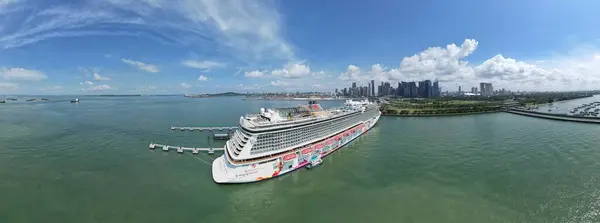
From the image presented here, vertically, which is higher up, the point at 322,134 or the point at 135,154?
the point at 322,134

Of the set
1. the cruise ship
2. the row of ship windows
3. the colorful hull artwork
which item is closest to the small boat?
the cruise ship

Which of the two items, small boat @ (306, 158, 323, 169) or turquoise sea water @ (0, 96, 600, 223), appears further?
small boat @ (306, 158, 323, 169)

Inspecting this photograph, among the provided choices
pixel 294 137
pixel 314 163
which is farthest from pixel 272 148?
pixel 314 163

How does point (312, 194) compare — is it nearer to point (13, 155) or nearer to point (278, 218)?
point (278, 218)

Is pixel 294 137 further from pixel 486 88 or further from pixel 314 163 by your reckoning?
pixel 486 88

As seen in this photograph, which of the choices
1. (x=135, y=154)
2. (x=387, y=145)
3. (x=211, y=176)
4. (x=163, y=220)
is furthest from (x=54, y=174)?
(x=387, y=145)

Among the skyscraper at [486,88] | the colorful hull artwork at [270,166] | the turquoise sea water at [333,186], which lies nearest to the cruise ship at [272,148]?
the colorful hull artwork at [270,166]

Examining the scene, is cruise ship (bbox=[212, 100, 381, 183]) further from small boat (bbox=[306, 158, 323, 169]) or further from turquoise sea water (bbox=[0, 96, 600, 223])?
turquoise sea water (bbox=[0, 96, 600, 223])

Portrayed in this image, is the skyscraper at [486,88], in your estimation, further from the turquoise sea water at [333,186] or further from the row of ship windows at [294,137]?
the row of ship windows at [294,137]
